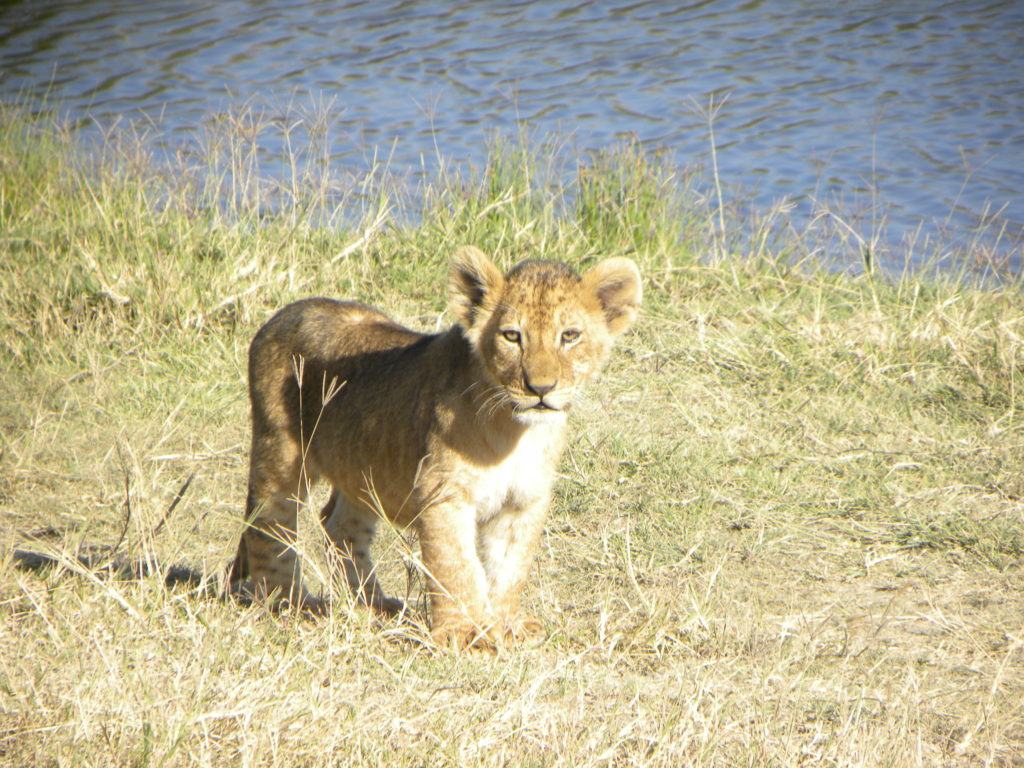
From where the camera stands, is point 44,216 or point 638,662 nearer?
point 638,662

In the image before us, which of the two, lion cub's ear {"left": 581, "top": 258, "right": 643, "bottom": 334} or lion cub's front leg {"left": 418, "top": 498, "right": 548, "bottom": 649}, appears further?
lion cub's ear {"left": 581, "top": 258, "right": 643, "bottom": 334}

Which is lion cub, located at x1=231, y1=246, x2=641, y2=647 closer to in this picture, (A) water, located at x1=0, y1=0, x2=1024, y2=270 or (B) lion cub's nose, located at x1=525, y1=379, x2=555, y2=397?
(B) lion cub's nose, located at x1=525, y1=379, x2=555, y2=397

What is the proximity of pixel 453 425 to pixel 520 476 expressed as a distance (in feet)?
0.94

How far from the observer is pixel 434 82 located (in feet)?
47.0

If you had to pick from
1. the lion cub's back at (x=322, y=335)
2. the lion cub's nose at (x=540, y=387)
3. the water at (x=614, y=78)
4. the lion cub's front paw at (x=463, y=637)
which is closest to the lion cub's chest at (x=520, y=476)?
the lion cub's nose at (x=540, y=387)

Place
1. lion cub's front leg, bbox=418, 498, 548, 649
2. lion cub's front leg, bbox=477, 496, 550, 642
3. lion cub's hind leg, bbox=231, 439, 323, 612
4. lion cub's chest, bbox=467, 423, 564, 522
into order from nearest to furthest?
lion cub's front leg, bbox=418, 498, 548, 649, lion cub's chest, bbox=467, 423, 564, 522, lion cub's front leg, bbox=477, 496, 550, 642, lion cub's hind leg, bbox=231, 439, 323, 612

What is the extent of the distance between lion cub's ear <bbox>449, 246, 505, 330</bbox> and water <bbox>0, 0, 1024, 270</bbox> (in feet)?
21.8

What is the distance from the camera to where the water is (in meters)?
12.0

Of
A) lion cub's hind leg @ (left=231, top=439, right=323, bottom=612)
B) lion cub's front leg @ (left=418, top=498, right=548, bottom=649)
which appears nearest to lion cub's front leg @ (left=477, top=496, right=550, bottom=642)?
lion cub's front leg @ (left=418, top=498, right=548, bottom=649)

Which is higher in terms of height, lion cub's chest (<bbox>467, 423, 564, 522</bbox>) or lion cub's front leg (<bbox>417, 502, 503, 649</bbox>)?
lion cub's chest (<bbox>467, 423, 564, 522</bbox>)

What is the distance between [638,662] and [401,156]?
8822 millimetres

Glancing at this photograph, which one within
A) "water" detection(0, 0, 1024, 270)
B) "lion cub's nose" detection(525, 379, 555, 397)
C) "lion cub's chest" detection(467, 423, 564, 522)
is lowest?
"water" detection(0, 0, 1024, 270)

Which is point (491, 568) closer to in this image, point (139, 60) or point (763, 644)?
point (763, 644)

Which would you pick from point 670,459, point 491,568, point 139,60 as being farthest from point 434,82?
point 491,568
